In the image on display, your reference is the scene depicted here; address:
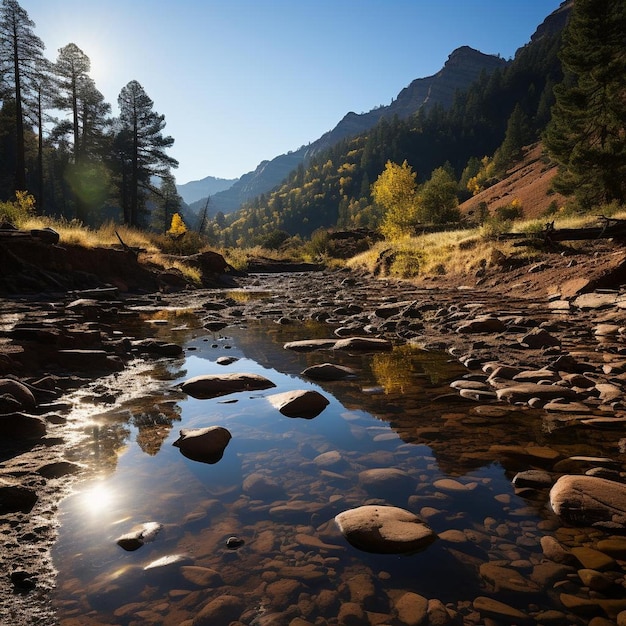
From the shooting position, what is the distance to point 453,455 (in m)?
3.45

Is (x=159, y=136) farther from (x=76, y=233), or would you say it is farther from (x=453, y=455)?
(x=453, y=455)

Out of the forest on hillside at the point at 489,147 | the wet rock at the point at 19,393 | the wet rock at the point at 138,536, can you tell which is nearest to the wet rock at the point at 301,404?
the wet rock at the point at 138,536

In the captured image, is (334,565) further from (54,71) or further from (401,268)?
(54,71)

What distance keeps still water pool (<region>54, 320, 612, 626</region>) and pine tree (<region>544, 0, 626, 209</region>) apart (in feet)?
101

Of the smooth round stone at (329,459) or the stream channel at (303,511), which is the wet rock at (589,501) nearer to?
the stream channel at (303,511)

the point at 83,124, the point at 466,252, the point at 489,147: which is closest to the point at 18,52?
the point at 83,124

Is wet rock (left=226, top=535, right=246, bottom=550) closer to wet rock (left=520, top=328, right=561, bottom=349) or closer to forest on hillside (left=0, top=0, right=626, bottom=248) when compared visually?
wet rock (left=520, top=328, right=561, bottom=349)

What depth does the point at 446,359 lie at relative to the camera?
6742 mm

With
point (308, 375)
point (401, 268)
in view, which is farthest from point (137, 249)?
point (308, 375)

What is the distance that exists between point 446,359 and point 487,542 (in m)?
4.59

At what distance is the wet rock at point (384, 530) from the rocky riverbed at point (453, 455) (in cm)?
12

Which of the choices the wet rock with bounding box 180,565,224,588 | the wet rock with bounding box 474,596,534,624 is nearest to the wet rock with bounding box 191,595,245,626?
the wet rock with bounding box 180,565,224,588

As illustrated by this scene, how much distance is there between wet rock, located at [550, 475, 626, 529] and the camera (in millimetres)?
→ 2436

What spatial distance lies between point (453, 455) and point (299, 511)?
1454mm
